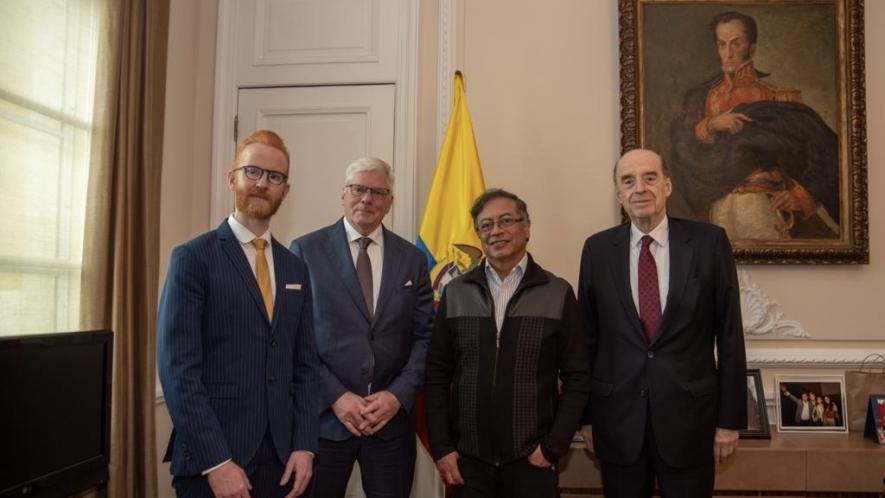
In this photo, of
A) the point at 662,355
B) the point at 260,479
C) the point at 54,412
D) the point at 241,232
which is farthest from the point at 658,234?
the point at 54,412

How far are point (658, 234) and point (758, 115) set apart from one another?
1437 millimetres

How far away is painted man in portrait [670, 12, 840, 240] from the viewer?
10.8 ft

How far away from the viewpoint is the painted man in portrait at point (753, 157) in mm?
3279

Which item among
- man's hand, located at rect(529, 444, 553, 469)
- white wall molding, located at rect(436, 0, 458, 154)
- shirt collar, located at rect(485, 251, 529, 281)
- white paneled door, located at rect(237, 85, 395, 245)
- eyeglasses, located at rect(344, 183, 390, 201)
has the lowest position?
man's hand, located at rect(529, 444, 553, 469)

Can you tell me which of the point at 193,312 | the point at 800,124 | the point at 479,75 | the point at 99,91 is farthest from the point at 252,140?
the point at 800,124

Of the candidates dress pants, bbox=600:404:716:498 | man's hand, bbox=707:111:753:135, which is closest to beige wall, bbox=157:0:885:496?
man's hand, bbox=707:111:753:135

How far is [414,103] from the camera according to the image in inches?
139

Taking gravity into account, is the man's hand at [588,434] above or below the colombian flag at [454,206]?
below

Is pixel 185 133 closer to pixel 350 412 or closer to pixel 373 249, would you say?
pixel 373 249

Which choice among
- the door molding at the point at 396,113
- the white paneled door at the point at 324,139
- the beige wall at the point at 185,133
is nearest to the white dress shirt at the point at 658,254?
the door molding at the point at 396,113

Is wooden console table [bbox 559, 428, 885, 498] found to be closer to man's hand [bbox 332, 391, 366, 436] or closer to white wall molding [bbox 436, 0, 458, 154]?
man's hand [bbox 332, 391, 366, 436]

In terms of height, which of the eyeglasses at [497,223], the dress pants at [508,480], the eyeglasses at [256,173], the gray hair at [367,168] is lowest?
the dress pants at [508,480]

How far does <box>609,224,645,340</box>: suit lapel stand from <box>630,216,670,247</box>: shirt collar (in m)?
0.02

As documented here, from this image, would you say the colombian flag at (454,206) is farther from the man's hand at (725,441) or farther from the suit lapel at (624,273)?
the man's hand at (725,441)
